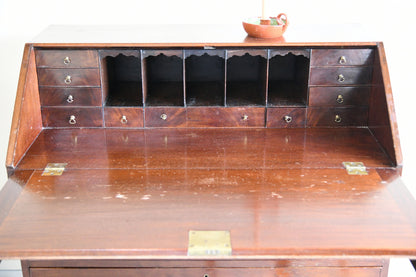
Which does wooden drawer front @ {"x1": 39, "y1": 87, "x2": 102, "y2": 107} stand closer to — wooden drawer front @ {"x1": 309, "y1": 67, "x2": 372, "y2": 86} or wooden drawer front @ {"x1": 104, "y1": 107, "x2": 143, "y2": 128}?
wooden drawer front @ {"x1": 104, "y1": 107, "x2": 143, "y2": 128}

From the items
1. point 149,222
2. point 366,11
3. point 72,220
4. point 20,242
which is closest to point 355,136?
point 366,11

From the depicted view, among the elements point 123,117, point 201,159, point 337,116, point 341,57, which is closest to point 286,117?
point 337,116

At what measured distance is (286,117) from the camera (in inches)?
76.4

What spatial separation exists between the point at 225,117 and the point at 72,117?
1.97 ft

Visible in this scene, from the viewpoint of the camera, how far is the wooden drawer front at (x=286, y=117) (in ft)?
6.35

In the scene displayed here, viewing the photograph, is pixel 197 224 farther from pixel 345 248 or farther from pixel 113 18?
pixel 113 18

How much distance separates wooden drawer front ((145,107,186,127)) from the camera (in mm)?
1932

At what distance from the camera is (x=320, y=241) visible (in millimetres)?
1275

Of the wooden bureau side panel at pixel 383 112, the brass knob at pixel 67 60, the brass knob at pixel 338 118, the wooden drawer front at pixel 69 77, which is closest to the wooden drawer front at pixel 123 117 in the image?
the wooden drawer front at pixel 69 77

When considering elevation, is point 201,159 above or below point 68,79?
below

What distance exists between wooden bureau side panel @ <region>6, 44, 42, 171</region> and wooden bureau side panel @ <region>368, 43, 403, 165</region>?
50.3 inches

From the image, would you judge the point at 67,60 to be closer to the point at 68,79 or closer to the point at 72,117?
the point at 68,79

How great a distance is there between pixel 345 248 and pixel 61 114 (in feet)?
3.98

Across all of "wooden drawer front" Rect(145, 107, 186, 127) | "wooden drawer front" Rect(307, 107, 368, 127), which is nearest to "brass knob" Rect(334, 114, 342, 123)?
"wooden drawer front" Rect(307, 107, 368, 127)
